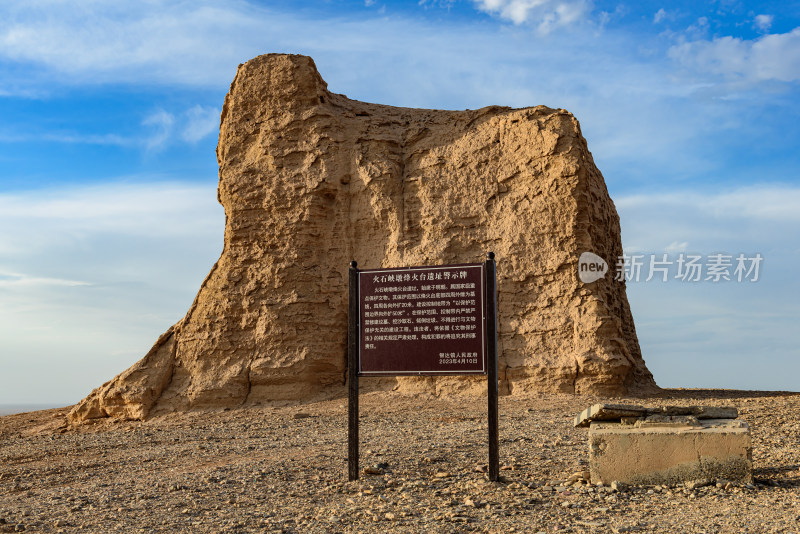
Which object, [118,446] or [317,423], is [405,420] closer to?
[317,423]

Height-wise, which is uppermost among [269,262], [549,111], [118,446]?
[549,111]

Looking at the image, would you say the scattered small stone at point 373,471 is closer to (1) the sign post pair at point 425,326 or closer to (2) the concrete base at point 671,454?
(1) the sign post pair at point 425,326

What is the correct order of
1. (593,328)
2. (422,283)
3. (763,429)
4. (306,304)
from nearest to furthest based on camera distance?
(422,283), (763,429), (593,328), (306,304)

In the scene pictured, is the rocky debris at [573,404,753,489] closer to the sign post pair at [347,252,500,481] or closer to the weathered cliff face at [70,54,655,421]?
the sign post pair at [347,252,500,481]

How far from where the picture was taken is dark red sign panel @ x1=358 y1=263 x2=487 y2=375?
327 inches

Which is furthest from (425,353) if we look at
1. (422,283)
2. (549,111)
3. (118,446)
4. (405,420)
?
(549,111)

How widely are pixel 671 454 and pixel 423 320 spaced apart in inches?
118

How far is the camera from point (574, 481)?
7.94 meters

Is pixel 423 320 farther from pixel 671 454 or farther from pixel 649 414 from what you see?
pixel 671 454

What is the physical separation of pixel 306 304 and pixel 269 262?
4.50 feet

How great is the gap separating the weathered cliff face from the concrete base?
7.74m

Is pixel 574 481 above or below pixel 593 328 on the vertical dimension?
below

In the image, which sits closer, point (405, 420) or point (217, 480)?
point (217, 480)
